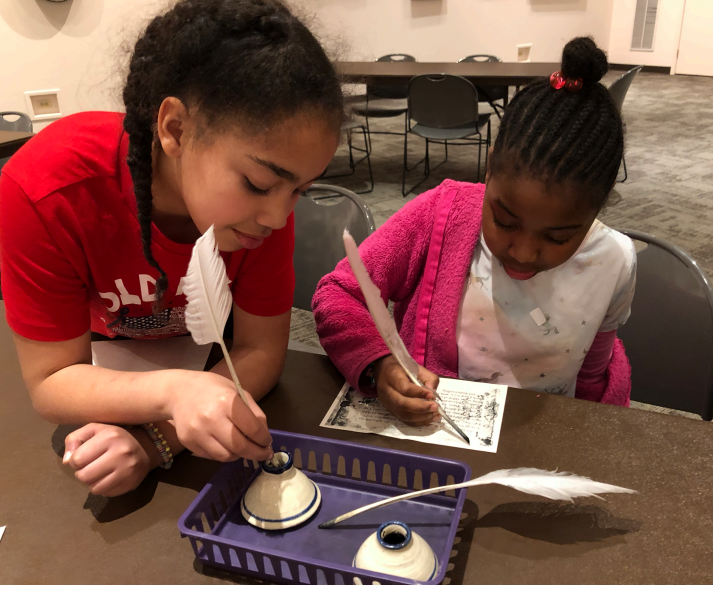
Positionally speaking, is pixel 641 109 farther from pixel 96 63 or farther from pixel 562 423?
pixel 562 423

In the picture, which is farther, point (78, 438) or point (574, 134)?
point (574, 134)

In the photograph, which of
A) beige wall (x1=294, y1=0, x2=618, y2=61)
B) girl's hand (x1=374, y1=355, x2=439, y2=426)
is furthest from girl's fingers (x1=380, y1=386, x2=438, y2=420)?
beige wall (x1=294, y1=0, x2=618, y2=61)

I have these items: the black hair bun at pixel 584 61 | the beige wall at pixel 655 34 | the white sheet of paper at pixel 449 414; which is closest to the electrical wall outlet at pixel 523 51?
the beige wall at pixel 655 34

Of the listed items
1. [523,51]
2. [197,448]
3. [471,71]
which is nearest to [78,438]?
[197,448]

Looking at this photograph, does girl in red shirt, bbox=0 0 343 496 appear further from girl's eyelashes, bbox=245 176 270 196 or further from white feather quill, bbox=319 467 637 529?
white feather quill, bbox=319 467 637 529

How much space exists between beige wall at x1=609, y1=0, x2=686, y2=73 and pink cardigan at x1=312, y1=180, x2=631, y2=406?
30.5 feet

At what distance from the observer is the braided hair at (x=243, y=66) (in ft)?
2.43

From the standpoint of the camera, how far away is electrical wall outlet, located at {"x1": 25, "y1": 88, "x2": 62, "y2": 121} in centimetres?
449

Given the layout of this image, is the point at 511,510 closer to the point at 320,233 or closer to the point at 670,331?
the point at 670,331

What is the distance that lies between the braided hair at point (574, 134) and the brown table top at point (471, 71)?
9.97ft

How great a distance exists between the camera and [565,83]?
39.0 inches

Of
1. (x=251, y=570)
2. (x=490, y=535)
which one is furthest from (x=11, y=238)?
(x=490, y=535)

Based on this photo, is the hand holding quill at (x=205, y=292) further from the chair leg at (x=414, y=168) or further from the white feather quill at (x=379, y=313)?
the chair leg at (x=414, y=168)

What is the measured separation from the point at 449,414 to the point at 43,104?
4.77 metres
